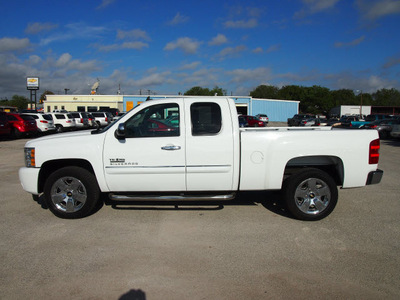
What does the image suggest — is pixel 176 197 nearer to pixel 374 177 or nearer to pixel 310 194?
pixel 310 194

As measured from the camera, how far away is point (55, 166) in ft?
16.1

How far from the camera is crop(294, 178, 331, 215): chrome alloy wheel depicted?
461 cm

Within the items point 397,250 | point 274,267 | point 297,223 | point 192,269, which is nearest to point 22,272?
point 192,269

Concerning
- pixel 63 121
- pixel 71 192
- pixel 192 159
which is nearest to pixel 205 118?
pixel 192 159

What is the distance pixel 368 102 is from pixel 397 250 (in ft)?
384

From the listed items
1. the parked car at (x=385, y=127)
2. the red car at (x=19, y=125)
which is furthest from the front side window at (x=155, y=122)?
the parked car at (x=385, y=127)

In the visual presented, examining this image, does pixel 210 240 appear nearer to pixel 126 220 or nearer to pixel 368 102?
pixel 126 220

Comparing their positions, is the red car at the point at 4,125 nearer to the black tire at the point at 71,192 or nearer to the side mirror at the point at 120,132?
the black tire at the point at 71,192

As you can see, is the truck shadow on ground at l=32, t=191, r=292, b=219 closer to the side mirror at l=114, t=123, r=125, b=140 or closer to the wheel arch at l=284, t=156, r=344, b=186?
the wheel arch at l=284, t=156, r=344, b=186

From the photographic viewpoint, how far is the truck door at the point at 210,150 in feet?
14.6

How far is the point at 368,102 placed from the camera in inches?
4109

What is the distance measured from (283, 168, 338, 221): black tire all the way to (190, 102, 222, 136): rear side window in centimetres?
144

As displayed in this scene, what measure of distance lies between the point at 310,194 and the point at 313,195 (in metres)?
0.05

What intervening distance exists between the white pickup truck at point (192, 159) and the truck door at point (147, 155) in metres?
0.01
